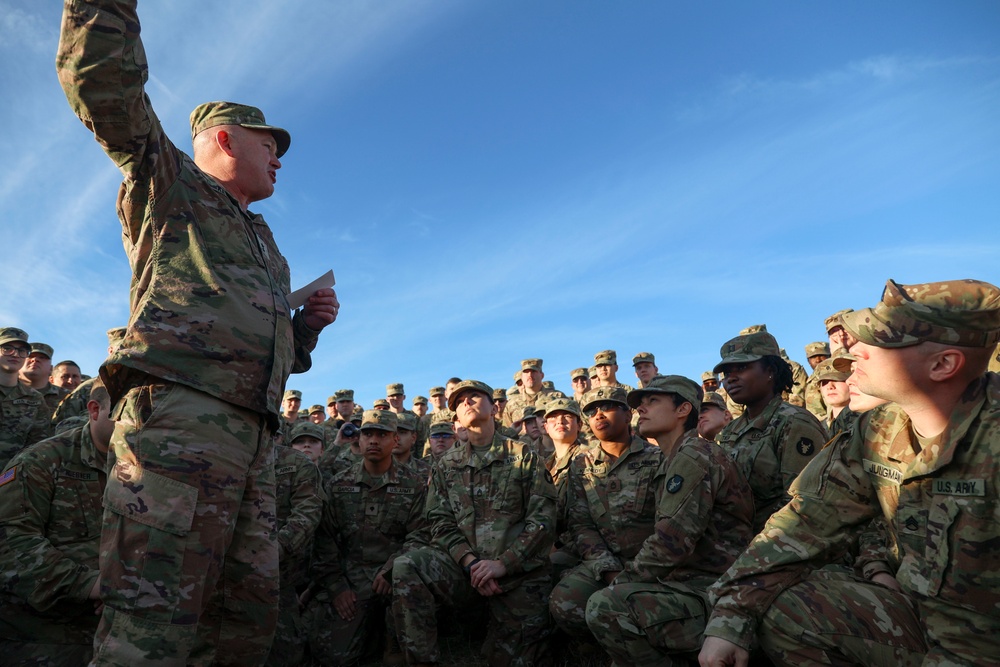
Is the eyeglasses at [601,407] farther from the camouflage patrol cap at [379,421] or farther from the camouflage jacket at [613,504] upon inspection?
the camouflage patrol cap at [379,421]

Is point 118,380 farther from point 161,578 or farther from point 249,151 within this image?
point 249,151

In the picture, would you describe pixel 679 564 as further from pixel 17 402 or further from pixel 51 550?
pixel 17 402

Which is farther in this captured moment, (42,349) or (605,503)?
(42,349)

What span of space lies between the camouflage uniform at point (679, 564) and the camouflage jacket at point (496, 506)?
124 centimetres

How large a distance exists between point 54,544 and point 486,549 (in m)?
3.07

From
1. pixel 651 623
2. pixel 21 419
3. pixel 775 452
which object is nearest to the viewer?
pixel 651 623

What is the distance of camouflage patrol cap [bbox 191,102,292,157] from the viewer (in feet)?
9.71

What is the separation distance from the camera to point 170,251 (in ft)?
8.32

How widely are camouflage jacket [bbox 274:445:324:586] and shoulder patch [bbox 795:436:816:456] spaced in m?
4.10

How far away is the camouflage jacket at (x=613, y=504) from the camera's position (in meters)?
4.96

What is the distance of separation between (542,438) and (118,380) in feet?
24.3

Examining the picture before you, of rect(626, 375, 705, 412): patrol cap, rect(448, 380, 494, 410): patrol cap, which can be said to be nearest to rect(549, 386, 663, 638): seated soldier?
rect(626, 375, 705, 412): patrol cap

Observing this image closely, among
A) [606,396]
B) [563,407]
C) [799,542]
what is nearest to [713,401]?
[563,407]

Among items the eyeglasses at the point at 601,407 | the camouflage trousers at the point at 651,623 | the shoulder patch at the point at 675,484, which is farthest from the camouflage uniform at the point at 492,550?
the shoulder patch at the point at 675,484
